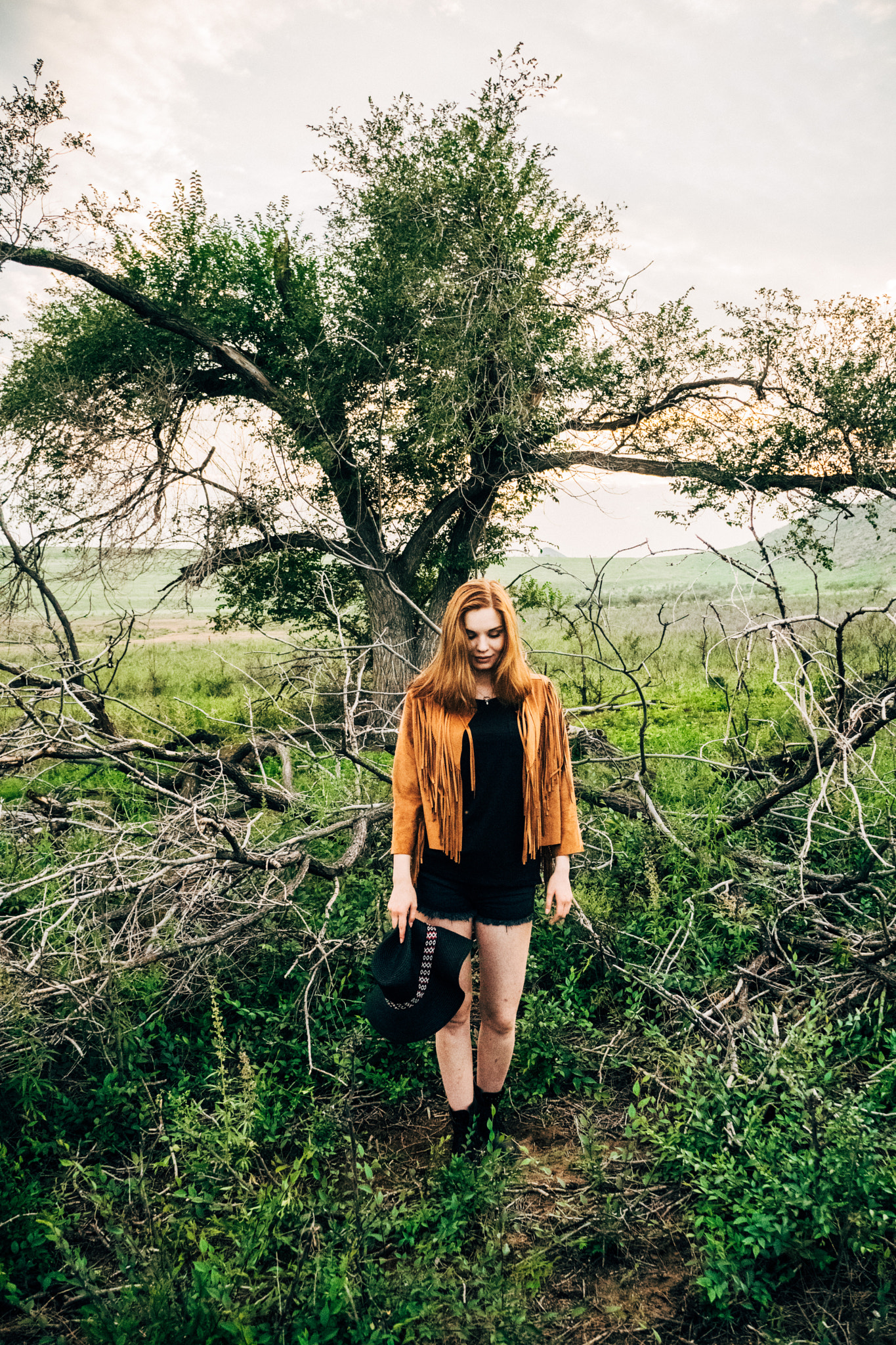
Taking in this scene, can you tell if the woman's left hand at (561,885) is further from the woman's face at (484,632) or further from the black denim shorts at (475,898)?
the woman's face at (484,632)

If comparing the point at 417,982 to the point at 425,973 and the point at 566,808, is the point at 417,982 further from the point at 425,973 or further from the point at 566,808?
the point at 566,808

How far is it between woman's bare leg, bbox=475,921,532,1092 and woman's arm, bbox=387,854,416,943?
0.86ft

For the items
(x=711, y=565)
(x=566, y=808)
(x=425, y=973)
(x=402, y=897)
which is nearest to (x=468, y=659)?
(x=566, y=808)

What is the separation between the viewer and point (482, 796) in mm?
2600

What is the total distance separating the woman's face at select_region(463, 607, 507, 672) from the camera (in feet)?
8.38

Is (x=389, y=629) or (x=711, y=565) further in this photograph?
(x=389, y=629)

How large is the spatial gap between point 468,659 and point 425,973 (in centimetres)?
111

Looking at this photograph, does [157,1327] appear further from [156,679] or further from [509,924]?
[156,679]

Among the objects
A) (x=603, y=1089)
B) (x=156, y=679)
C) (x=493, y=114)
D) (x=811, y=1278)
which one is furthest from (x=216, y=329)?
(x=811, y=1278)

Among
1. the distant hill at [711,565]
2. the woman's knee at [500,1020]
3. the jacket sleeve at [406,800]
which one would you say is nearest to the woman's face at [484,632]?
the jacket sleeve at [406,800]

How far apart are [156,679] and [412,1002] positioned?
39.1 ft

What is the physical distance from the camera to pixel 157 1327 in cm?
198

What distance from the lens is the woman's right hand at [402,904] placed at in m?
2.54

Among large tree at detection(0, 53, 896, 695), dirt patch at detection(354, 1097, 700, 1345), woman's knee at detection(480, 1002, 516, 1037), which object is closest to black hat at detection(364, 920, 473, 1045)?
woman's knee at detection(480, 1002, 516, 1037)
